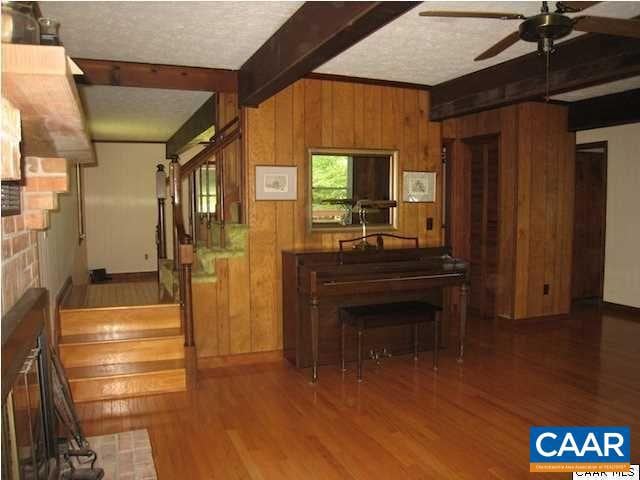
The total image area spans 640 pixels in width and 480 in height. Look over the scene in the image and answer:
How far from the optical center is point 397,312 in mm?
4004

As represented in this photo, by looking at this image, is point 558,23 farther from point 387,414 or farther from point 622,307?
point 622,307

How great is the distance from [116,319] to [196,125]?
289 centimetres

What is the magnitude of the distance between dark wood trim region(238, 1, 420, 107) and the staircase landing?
1.92m

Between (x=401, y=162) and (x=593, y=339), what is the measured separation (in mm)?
2506

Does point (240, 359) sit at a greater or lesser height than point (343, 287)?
lesser

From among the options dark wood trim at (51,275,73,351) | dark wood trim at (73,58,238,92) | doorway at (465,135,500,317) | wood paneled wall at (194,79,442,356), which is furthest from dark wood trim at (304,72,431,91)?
dark wood trim at (51,275,73,351)

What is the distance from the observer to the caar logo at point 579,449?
255cm

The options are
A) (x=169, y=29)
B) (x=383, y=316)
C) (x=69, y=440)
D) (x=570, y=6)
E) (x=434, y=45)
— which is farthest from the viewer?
(x=383, y=316)

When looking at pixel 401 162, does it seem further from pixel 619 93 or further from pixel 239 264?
pixel 619 93

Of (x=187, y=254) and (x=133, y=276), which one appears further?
(x=133, y=276)

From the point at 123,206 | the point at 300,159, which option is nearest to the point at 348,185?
the point at 300,159

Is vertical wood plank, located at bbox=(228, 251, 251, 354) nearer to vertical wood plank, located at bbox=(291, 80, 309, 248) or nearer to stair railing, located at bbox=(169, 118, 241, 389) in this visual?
stair railing, located at bbox=(169, 118, 241, 389)

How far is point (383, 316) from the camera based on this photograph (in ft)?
12.8

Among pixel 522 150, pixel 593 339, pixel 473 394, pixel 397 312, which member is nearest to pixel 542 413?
pixel 473 394
